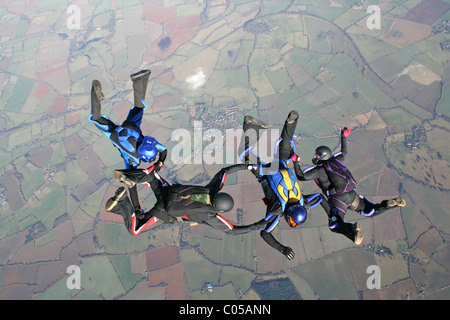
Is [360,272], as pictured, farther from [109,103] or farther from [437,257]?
[109,103]

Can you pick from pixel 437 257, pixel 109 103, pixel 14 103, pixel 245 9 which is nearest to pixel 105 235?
pixel 109 103

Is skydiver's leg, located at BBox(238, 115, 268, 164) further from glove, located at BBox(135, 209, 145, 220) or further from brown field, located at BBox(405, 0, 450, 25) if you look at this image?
brown field, located at BBox(405, 0, 450, 25)

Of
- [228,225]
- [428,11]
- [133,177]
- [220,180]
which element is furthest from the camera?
[428,11]

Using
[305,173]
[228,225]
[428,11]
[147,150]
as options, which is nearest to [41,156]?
[147,150]

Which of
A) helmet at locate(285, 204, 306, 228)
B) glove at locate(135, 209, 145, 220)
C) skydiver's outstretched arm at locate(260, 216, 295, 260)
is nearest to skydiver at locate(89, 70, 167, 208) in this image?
glove at locate(135, 209, 145, 220)

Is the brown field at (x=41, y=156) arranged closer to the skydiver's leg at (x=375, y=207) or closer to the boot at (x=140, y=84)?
the boot at (x=140, y=84)

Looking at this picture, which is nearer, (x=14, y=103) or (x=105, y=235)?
(x=105, y=235)

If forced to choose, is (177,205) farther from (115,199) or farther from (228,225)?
(115,199)
